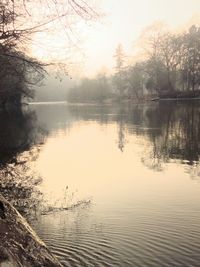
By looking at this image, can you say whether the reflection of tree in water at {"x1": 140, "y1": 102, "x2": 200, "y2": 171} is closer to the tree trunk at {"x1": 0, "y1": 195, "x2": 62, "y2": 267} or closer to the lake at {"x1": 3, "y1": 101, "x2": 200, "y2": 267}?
the lake at {"x1": 3, "y1": 101, "x2": 200, "y2": 267}

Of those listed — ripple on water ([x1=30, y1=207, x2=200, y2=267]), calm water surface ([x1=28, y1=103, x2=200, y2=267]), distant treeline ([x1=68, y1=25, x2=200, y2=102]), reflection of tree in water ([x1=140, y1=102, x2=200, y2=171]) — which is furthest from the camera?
distant treeline ([x1=68, y1=25, x2=200, y2=102])

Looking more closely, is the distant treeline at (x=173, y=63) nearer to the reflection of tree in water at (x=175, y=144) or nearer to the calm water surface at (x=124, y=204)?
the reflection of tree in water at (x=175, y=144)

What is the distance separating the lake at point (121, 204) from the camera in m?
10.6

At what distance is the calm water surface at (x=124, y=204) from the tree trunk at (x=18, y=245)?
2.21 meters

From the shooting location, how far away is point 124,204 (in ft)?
48.9

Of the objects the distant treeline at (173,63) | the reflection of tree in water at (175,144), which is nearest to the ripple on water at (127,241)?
the reflection of tree in water at (175,144)

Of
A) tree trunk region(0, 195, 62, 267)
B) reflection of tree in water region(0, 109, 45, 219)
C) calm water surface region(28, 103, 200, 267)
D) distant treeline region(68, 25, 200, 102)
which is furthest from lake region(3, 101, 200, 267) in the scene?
distant treeline region(68, 25, 200, 102)

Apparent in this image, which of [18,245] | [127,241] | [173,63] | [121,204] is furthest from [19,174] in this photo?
[173,63]

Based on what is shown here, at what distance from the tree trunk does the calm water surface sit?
2.21 m

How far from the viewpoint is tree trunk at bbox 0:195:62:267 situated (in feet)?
21.6

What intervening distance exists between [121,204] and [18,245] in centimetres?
803

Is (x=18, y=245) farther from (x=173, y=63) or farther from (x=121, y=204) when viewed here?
(x=173, y=63)

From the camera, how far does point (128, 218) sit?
1339cm

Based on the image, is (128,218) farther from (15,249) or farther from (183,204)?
(15,249)
